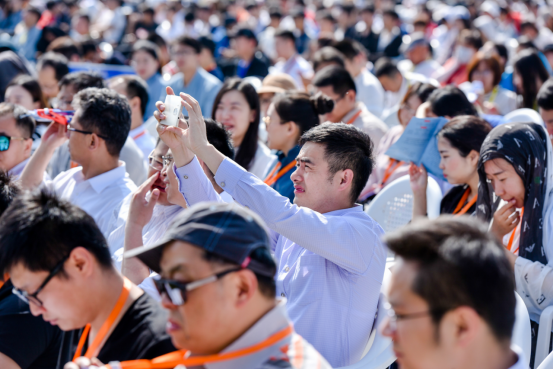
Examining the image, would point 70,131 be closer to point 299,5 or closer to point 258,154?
point 258,154

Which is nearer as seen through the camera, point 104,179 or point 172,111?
point 172,111

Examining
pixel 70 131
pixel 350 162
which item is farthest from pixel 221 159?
pixel 70 131

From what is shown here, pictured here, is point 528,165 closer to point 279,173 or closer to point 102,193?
→ point 279,173

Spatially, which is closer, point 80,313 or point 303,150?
point 80,313

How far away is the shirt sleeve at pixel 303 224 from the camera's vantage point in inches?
81.0

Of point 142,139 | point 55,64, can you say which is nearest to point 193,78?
point 55,64

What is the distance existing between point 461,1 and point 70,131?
15073mm

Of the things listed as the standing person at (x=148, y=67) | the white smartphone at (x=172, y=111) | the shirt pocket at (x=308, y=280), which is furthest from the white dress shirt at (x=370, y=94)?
the white smartphone at (x=172, y=111)

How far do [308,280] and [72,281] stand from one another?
0.92 meters

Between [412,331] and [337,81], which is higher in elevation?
[412,331]

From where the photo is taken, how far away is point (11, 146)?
146 inches

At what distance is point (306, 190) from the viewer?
2.37 meters

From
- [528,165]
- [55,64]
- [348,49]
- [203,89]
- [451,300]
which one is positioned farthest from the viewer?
[348,49]

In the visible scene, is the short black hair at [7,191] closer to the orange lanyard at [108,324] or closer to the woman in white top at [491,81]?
the orange lanyard at [108,324]
